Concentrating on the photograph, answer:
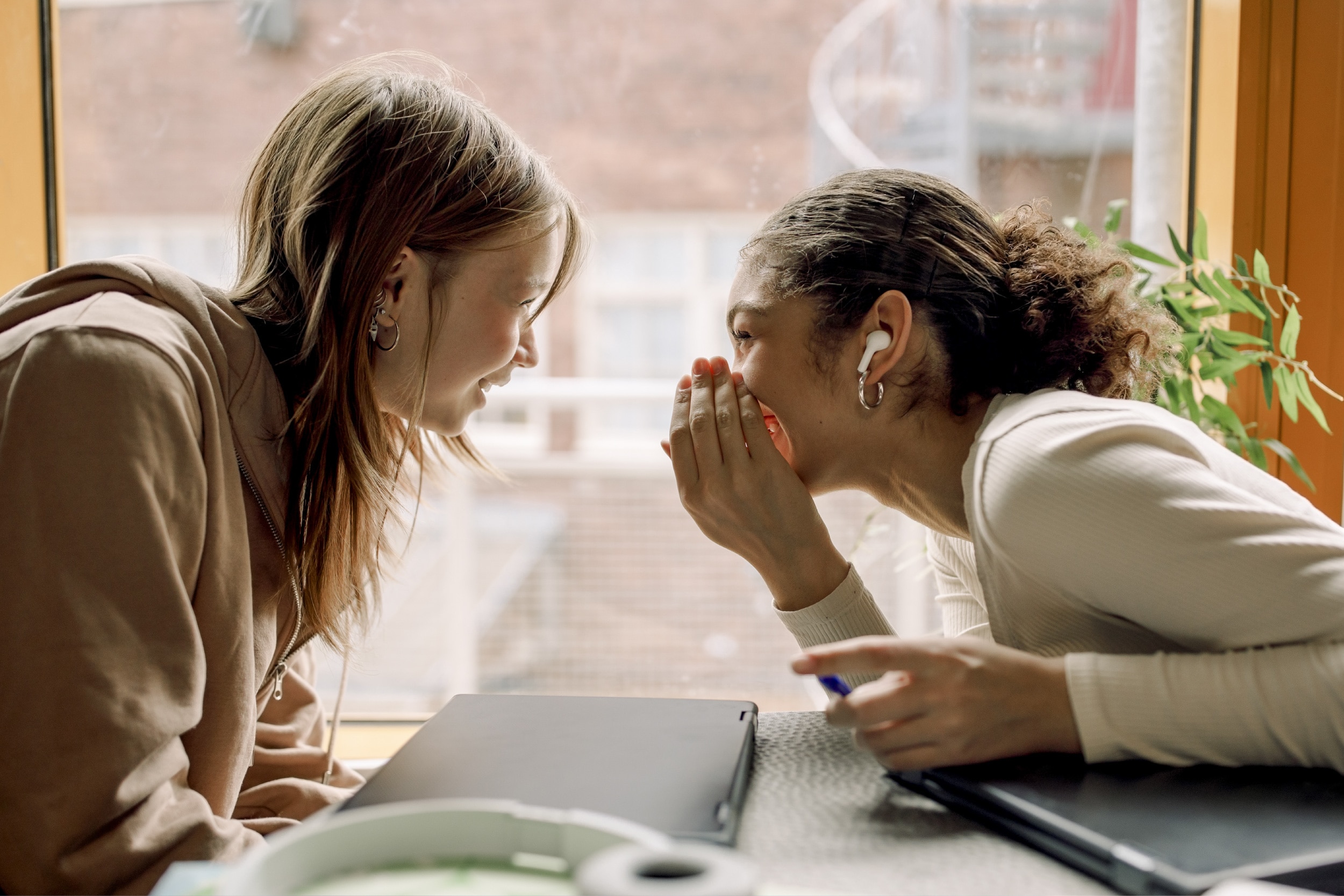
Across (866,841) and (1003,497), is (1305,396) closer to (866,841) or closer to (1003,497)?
(1003,497)

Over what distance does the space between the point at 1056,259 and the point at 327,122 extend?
743 mm

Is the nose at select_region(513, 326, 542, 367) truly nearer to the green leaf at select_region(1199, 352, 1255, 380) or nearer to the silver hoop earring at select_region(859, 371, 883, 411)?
the silver hoop earring at select_region(859, 371, 883, 411)

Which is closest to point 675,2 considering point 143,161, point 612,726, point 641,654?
point 143,161

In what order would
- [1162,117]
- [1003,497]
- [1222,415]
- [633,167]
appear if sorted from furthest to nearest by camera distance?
[633,167] → [1162,117] → [1222,415] → [1003,497]

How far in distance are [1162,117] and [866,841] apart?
145 centimetres

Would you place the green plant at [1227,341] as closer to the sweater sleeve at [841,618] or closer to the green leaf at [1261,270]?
the green leaf at [1261,270]

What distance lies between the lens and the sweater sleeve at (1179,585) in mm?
667

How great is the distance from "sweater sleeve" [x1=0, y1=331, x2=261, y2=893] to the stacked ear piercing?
23.9 inches

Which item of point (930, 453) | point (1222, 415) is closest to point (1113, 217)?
point (1222, 415)

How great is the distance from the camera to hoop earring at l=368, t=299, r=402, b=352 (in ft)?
3.29

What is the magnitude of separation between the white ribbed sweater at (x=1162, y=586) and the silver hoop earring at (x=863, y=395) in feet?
0.60

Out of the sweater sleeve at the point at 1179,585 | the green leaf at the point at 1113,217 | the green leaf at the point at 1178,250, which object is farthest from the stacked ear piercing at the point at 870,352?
the green leaf at the point at 1113,217

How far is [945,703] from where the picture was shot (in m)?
0.66

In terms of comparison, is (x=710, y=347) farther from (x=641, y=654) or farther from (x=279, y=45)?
(x=279, y=45)
